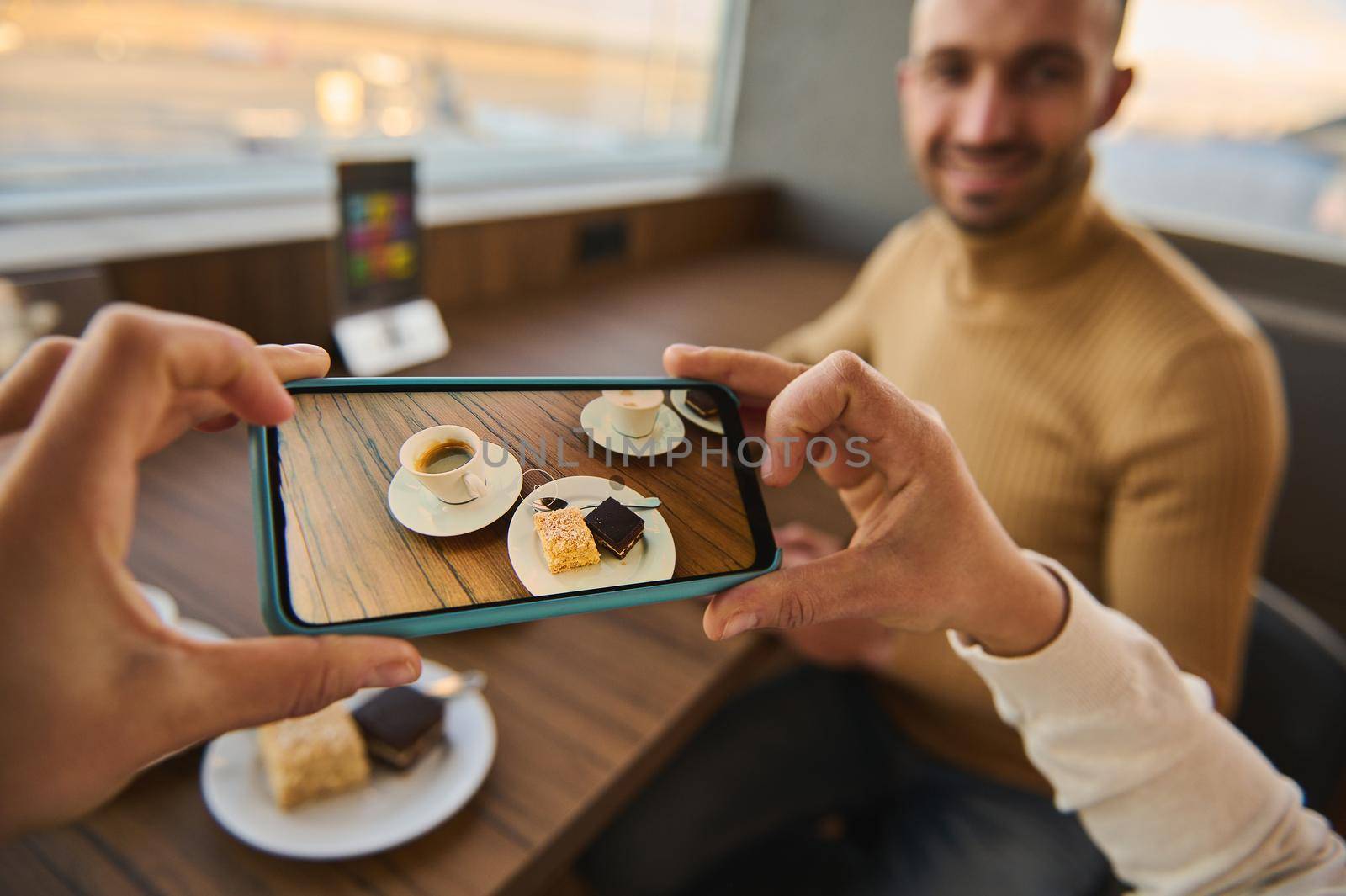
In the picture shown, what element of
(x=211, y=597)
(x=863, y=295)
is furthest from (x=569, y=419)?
(x=863, y=295)

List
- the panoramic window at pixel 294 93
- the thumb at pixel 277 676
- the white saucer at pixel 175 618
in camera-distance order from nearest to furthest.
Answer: the thumb at pixel 277 676 → the white saucer at pixel 175 618 → the panoramic window at pixel 294 93

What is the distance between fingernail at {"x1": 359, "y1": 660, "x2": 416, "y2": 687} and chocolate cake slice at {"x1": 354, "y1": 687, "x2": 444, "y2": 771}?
252 mm

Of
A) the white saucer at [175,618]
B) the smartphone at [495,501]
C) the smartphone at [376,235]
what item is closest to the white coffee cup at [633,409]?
the smartphone at [495,501]

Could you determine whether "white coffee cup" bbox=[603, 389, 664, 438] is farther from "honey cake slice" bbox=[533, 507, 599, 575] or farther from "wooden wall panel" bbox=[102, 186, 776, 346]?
"wooden wall panel" bbox=[102, 186, 776, 346]

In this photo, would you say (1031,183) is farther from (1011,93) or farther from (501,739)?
(501,739)

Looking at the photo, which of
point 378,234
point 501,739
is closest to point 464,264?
point 378,234

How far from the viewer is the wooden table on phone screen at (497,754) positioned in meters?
0.53

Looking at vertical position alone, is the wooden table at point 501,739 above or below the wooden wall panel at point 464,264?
below

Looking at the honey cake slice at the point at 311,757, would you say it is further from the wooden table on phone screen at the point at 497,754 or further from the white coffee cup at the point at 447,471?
the white coffee cup at the point at 447,471

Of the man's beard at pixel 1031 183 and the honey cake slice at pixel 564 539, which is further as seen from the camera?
the man's beard at pixel 1031 183

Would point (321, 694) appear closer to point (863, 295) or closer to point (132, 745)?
point (132, 745)

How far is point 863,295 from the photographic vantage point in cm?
148

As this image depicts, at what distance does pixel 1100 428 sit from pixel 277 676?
1.02 m

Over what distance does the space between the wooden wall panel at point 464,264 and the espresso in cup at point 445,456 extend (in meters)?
0.85
